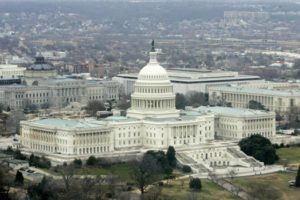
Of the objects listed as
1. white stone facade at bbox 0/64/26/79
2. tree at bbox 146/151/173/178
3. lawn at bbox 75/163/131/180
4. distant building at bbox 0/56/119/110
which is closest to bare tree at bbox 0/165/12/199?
lawn at bbox 75/163/131/180

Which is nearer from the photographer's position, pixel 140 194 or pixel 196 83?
pixel 140 194

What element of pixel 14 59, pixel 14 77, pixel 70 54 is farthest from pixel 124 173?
pixel 70 54

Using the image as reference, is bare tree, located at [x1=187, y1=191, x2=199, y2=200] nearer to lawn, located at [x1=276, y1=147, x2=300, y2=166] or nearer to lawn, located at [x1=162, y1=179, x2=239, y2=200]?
lawn, located at [x1=162, y1=179, x2=239, y2=200]

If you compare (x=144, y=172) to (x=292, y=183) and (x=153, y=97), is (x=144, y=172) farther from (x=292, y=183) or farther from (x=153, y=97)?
(x=153, y=97)

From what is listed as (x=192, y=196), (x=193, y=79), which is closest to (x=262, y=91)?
(x=193, y=79)

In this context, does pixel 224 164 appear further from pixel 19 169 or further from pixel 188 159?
pixel 19 169

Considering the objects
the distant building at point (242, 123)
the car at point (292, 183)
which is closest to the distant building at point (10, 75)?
the distant building at point (242, 123)
